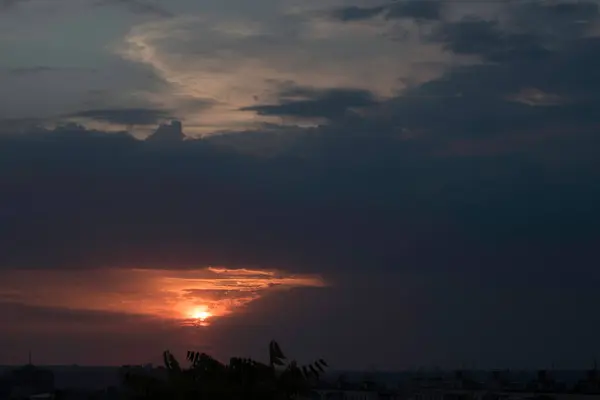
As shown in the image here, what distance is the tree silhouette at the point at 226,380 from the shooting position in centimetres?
1962

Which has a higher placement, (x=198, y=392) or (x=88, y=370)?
(x=198, y=392)

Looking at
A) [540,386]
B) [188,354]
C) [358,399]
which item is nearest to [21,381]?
[358,399]

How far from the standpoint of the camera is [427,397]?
58188 millimetres

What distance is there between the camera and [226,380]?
20125mm

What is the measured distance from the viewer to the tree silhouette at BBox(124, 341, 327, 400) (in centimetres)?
1962

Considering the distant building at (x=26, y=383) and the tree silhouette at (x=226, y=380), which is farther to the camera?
the distant building at (x=26, y=383)

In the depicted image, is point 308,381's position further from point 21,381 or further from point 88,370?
point 88,370

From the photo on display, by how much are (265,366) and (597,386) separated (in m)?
53.7

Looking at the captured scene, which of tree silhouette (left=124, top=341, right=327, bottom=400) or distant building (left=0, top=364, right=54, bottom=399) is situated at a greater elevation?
tree silhouette (left=124, top=341, right=327, bottom=400)

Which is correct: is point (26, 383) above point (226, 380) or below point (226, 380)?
below

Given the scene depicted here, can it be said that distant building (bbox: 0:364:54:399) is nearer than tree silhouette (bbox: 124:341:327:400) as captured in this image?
No

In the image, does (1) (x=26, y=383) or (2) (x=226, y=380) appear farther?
(1) (x=26, y=383)

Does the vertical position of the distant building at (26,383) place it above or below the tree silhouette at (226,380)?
below

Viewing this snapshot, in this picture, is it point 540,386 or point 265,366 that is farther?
point 540,386
